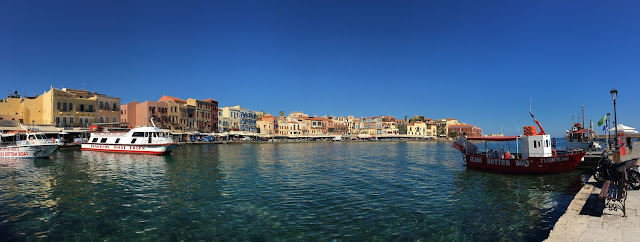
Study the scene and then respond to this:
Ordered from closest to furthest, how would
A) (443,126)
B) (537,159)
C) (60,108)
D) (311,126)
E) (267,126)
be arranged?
(537,159)
(60,108)
(267,126)
(311,126)
(443,126)

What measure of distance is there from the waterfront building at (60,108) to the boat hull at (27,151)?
2650 cm

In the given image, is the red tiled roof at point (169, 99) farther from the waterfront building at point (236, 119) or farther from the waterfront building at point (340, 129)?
the waterfront building at point (340, 129)

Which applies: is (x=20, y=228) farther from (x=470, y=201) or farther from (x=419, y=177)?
(x=419, y=177)

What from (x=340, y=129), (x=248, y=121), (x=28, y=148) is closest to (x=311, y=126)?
(x=340, y=129)

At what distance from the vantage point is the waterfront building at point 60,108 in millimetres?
60438

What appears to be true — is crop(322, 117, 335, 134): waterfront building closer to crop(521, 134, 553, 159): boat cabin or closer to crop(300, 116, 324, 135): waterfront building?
crop(300, 116, 324, 135): waterfront building

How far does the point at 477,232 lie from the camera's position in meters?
11.2

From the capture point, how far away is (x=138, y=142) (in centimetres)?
4594

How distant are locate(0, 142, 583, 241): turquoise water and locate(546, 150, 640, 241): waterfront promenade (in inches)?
56.4

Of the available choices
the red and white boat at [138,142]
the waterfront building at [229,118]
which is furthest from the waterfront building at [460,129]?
the red and white boat at [138,142]

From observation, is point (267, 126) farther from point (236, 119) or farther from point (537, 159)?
point (537, 159)

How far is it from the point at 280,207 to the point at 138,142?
39069 millimetres

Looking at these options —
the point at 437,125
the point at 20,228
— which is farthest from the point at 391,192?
the point at 437,125

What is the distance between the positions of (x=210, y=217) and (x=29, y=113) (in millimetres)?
72767
